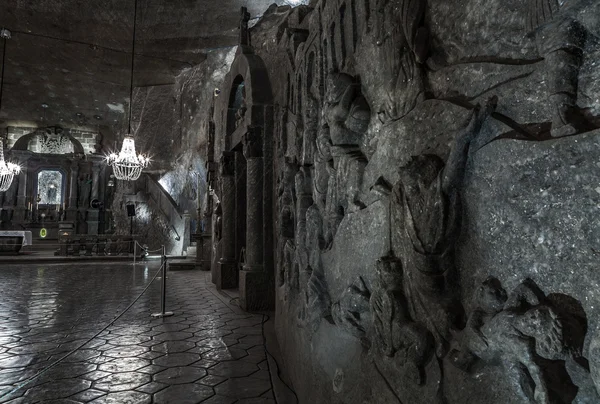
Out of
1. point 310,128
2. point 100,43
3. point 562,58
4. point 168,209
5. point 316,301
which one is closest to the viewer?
point 562,58

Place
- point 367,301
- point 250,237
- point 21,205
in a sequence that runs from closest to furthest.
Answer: point 367,301 → point 250,237 → point 21,205

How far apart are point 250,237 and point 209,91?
502 inches

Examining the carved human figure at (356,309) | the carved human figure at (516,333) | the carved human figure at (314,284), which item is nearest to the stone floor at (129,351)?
the carved human figure at (314,284)

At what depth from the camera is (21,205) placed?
2431cm

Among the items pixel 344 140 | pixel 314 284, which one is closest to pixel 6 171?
pixel 314 284

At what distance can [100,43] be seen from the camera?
15.2m

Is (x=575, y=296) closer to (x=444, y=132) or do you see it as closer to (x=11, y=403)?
(x=444, y=132)

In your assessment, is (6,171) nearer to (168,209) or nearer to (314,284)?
(168,209)

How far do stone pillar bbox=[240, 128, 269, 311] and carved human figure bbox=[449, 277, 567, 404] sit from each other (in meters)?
4.58

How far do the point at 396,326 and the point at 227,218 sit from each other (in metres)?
6.14

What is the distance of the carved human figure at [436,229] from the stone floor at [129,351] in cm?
198

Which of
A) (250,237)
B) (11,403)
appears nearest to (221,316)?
(250,237)

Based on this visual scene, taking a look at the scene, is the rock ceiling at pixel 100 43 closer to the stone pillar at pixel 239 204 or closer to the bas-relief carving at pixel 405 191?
the stone pillar at pixel 239 204

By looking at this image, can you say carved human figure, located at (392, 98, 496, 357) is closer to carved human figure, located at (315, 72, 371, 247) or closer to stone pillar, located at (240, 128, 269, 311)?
carved human figure, located at (315, 72, 371, 247)
